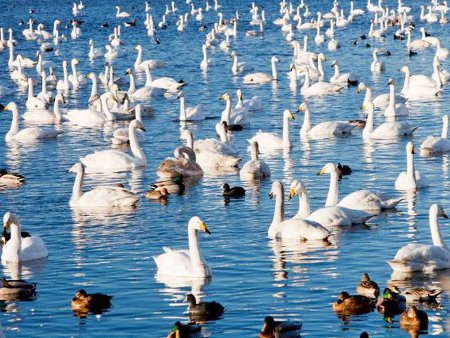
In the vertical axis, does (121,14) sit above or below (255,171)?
above

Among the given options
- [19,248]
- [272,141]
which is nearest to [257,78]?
[272,141]

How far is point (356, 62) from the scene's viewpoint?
5850 centimetres

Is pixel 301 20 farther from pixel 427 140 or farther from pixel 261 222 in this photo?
pixel 261 222

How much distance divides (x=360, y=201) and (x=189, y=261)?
5368 mm

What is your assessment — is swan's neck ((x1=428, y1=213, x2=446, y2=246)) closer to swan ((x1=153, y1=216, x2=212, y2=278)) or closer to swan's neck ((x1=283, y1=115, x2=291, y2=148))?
swan ((x1=153, y1=216, x2=212, y2=278))

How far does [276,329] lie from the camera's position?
15.1 metres

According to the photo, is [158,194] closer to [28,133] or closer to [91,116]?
[28,133]

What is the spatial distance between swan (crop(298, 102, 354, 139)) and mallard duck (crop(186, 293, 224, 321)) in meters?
18.5

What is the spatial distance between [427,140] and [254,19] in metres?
52.8

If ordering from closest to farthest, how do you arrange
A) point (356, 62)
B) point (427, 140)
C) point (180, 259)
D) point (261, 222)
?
point (180, 259)
point (261, 222)
point (427, 140)
point (356, 62)

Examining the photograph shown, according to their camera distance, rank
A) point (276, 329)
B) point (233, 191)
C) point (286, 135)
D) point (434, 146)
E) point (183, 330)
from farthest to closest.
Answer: point (286, 135) < point (434, 146) < point (233, 191) < point (276, 329) < point (183, 330)

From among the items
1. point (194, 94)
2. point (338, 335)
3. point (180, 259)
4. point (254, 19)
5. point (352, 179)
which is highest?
point (254, 19)

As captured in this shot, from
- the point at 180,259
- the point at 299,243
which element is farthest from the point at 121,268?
the point at 299,243

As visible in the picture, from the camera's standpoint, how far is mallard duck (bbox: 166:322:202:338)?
586 inches
